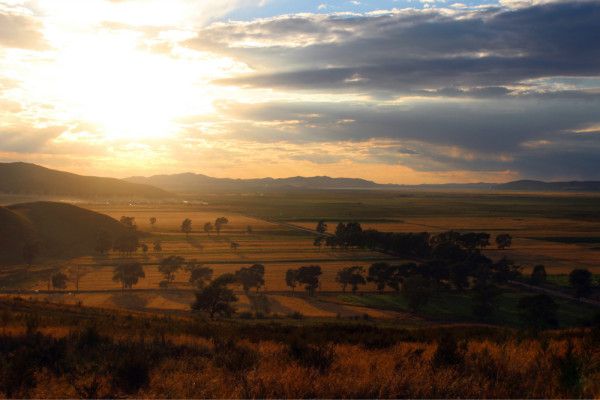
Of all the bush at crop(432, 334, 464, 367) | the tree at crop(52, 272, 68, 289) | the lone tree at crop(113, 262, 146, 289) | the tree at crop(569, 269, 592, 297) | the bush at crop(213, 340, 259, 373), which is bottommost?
the tree at crop(52, 272, 68, 289)

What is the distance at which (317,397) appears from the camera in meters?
8.10

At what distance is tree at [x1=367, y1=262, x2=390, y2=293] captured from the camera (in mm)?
56984

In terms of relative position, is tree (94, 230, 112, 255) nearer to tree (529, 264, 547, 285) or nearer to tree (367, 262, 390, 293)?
tree (367, 262, 390, 293)

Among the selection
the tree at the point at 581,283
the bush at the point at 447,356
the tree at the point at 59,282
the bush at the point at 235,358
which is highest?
the bush at the point at 447,356

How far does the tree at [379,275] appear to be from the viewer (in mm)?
56984

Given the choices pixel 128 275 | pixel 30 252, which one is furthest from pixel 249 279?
pixel 30 252

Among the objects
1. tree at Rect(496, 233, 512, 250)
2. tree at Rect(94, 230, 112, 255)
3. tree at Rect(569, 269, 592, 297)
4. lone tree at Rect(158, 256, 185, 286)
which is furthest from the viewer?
tree at Rect(496, 233, 512, 250)

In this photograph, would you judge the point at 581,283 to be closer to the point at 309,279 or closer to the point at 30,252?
the point at 309,279

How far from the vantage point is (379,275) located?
5847cm

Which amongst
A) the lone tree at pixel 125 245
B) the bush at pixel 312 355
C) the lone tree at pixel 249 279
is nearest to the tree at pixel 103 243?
the lone tree at pixel 125 245

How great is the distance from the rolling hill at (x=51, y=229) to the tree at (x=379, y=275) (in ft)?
183

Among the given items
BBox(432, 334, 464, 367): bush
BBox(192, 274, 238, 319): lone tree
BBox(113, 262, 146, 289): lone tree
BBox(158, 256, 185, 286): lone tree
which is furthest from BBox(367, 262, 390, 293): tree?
BBox(432, 334, 464, 367): bush

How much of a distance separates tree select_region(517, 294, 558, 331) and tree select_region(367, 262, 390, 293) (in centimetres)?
1635

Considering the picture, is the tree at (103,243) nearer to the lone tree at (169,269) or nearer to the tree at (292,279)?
the lone tree at (169,269)
